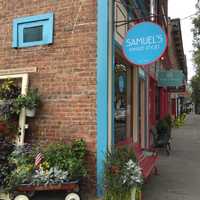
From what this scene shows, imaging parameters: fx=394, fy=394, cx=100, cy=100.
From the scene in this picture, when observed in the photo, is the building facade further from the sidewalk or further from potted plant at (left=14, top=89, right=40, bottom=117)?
the sidewalk

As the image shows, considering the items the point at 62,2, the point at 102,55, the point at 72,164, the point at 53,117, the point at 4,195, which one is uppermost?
the point at 62,2

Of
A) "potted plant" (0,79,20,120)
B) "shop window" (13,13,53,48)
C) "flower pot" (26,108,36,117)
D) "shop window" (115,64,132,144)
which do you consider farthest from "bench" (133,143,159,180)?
"shop window" (13,13,53,48)

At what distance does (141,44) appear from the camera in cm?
661

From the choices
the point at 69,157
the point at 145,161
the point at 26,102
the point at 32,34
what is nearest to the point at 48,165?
the point at 69,157

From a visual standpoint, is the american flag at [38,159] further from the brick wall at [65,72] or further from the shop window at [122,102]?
the shop window at [122,102]

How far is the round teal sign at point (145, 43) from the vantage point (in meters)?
6.48

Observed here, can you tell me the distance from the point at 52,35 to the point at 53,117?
152 centimetres

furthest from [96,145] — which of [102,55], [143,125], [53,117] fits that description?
[143,125]

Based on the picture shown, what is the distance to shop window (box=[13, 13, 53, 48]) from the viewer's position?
733cm

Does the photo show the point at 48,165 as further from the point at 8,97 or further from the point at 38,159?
the point at 8,97

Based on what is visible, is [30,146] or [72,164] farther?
[30,146]

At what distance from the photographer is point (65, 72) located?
7.19 meters

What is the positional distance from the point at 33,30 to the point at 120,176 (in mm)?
3329

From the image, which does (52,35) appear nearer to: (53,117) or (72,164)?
(53,117)
